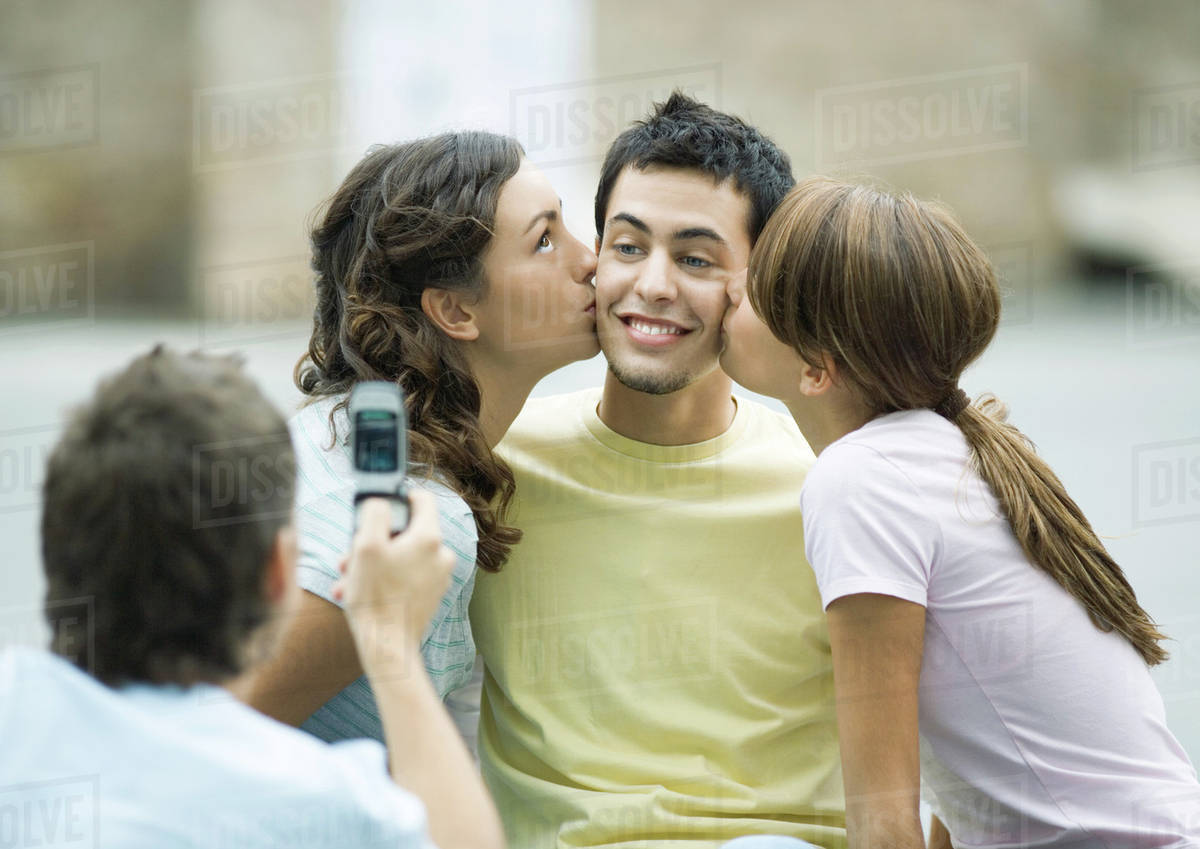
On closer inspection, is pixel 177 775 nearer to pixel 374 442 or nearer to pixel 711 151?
pixel 374 442

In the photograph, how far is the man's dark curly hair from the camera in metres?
1.91

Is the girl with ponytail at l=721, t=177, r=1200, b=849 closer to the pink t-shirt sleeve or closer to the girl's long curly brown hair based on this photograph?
the pink t-shirt sleeve

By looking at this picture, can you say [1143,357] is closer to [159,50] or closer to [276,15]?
[276,15]

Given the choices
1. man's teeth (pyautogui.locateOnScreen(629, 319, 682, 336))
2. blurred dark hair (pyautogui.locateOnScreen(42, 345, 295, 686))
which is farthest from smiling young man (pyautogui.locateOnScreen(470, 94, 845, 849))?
blurred dark hair (pyautogui.locateOnScreen(42, 345, 295, 686))

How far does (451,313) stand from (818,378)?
586 millimetres

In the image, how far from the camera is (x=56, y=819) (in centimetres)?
111

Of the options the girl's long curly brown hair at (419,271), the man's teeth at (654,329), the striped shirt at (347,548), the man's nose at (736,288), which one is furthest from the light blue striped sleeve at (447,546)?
the man's nose at (736,288)

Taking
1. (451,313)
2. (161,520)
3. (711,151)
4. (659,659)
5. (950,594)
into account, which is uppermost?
(711,151)

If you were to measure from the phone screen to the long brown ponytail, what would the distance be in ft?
1.95

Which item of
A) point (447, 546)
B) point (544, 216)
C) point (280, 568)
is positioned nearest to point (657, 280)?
point (544, 216)

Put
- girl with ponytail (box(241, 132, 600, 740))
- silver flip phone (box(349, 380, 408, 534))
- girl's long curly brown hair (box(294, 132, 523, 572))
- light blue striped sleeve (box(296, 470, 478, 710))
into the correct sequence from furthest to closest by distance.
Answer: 1. girl's long curly brown hair (box(294, 132, 523, 572))
2. girl with ponytail (box(241, 132, 600, 740))
3. light blue striped sleeve (box(296, 470, 478, 710))
4. silver flip phone (box(349, 380, 408, 534))

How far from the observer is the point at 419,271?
1.83 meters

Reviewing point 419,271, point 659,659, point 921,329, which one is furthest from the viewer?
point 419,271

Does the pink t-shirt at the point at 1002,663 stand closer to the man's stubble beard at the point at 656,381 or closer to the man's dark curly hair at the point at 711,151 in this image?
the man's stubble beard at the point at 656,381
